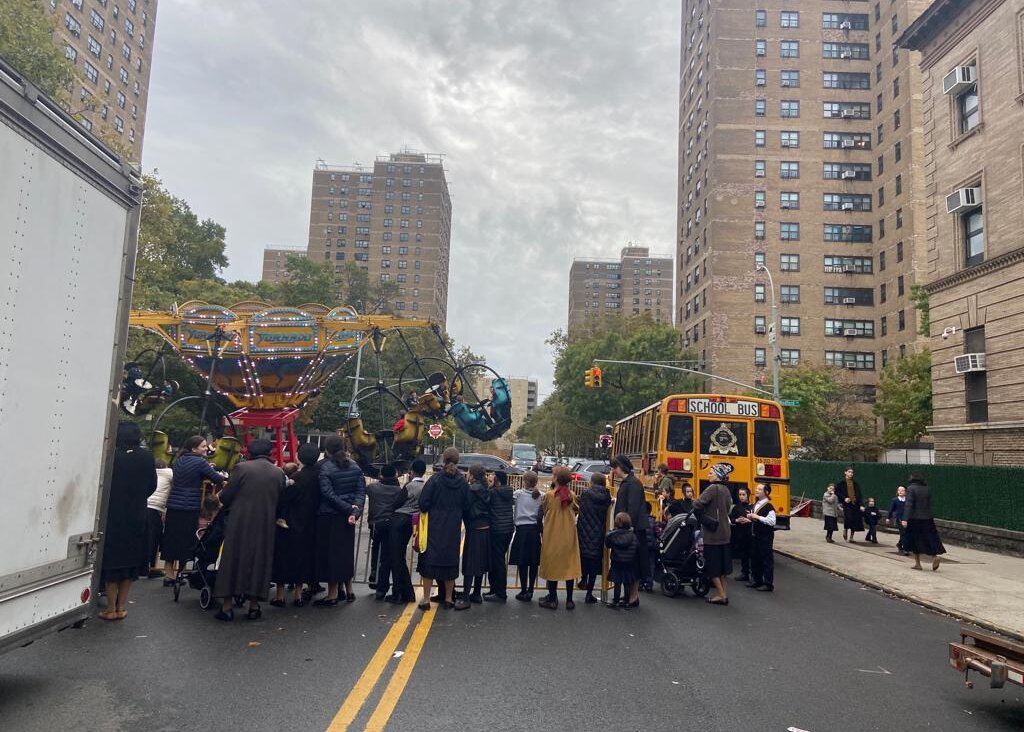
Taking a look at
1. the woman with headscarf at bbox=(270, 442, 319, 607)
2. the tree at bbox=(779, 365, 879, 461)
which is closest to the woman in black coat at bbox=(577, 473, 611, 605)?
the woman with headscarf at bbox=(270, 442, 319, 607)

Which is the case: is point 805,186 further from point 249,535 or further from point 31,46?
point 249,535

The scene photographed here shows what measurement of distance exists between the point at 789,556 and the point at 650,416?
4.24 m

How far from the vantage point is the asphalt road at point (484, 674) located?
5.04 m

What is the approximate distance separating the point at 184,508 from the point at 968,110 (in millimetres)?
25168

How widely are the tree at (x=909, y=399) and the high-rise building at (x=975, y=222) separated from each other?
1159 centimetres

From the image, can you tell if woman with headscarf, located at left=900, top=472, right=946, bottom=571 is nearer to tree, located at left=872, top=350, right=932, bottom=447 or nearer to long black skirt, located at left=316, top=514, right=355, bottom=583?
long black skirt, located at left=316, top=514, right=355, bottom=583

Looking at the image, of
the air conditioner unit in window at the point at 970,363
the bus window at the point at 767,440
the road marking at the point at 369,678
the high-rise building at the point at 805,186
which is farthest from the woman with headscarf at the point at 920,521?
the high-rise building at the point at 805,186

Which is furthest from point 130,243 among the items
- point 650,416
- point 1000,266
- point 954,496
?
point 1000,266

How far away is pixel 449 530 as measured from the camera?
27.9 feet

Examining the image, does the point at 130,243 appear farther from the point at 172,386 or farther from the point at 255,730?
the point at 172,386

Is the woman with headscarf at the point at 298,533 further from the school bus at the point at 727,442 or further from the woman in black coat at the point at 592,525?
the school bus at the point at 727,442

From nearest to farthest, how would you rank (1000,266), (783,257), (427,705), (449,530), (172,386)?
1. (427,705)
2. (449,530)
3. (172,386)
4. (1000,266)
5. (783,257)

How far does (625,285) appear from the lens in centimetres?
17925

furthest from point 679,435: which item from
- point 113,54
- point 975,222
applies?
point 113,54
